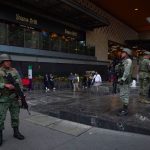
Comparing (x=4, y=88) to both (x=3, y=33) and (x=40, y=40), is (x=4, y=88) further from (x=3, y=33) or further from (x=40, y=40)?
(x=40, y=40)

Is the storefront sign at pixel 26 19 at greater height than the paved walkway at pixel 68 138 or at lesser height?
greater

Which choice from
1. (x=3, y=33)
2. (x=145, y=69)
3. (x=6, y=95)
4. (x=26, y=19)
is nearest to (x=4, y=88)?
(x=6, y=95)

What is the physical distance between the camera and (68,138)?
6488mm

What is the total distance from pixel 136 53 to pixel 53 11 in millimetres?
26570

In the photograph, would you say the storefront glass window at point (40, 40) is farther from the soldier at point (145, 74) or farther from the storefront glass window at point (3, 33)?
the soldier at point (145, 74)

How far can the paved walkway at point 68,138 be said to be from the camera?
5868 mm

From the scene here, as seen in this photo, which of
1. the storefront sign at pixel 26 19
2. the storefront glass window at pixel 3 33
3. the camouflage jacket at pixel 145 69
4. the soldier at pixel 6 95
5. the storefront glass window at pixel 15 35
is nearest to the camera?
the soldier at pixel 6 95

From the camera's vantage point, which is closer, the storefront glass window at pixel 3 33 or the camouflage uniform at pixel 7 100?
the camouflage uniform at pixel 7 100

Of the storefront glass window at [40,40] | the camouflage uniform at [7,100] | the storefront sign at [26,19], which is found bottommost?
the camouflage uniform at [7,100]

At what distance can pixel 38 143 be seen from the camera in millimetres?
6090

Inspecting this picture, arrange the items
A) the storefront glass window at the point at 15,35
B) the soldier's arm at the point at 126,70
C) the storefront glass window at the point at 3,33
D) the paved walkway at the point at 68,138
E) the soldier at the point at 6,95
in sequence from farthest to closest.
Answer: the storefront glass window at the point at 15,35 < the storefront glass window at the point at 3,33 < the soldier's arm at the point at 126,70 < the soldier at the point at 6,95 < the paved walkway at the point at 68,138

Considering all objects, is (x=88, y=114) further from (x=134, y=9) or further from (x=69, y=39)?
(x=134, y=9)

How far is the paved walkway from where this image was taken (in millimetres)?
5868

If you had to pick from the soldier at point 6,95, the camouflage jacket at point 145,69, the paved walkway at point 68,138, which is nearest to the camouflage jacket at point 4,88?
the soldier at point 6,95
